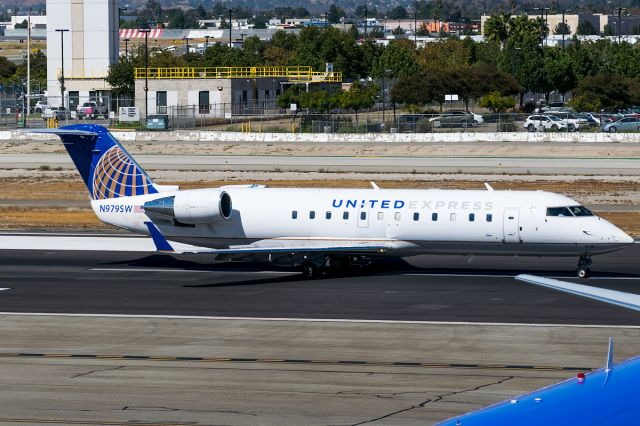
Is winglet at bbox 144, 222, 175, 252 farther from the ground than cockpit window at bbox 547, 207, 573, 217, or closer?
closer

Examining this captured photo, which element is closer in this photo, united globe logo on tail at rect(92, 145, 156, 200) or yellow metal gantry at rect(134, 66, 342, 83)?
united globe logo on tail at rect(92, 145, 156, 200)

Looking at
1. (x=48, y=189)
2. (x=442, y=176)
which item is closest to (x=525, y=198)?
(x=442, y=176)

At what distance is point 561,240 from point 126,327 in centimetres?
1309

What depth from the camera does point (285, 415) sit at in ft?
62.1

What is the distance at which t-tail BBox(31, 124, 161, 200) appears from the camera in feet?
120

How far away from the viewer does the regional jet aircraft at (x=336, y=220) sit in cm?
→ 3306

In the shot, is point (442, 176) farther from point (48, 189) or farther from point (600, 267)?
point (600, 267)

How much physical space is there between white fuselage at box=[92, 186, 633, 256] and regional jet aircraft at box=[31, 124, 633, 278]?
0.10 ft

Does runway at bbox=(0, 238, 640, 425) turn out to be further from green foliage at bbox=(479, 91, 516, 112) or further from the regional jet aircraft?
green foliage at bbox=(479, 91, 516, 112)

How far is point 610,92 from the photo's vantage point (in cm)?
10744

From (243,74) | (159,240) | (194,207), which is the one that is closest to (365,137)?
(243,74)

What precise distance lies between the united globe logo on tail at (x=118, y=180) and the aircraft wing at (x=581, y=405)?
28697mm

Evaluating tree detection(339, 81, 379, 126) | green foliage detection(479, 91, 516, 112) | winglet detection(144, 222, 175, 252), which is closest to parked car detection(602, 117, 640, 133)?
green foliage detection(479, 91, 516, 112)

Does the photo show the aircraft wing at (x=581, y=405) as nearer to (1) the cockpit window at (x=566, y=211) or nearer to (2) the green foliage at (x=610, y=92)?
(1) the cockpit window at (x=566, y=211)
